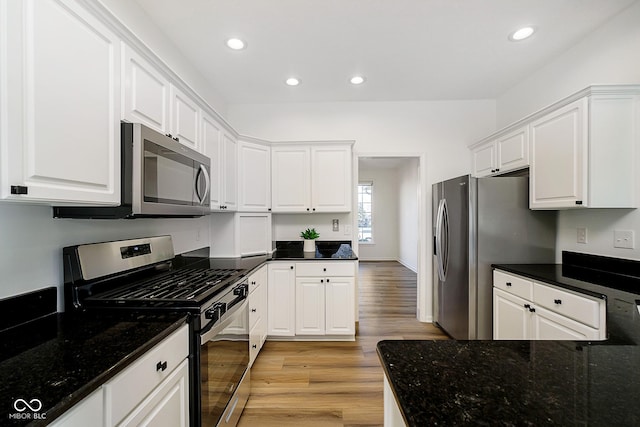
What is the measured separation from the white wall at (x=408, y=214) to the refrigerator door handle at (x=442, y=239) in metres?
3.06

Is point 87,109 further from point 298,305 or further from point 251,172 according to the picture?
point 298,305

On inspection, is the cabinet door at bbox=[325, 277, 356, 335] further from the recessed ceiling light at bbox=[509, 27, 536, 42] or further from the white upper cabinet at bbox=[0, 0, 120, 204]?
the recessed ceiling light at bbox=[509, 27, 536, 42]

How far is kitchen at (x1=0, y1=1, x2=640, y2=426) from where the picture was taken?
1.25 m

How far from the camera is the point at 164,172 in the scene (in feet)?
5.10

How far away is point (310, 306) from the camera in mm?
2922

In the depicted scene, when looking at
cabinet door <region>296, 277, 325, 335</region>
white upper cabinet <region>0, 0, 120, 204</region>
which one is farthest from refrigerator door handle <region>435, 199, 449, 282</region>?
white upper cabinet <region>0, 0, 120, 204</region>

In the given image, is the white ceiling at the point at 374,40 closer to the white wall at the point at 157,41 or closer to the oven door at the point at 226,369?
the white wall at the point at 157,41

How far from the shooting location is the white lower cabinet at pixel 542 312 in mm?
1606

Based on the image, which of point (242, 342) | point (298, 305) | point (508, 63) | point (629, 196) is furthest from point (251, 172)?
point (629, 196)

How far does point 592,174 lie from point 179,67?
336 cm

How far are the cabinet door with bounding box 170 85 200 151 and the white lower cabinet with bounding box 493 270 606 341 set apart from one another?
9.03 feet

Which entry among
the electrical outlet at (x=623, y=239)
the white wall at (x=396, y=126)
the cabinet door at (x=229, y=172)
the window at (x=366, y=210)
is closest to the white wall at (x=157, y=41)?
the cabinet door at (x=229, y=172)

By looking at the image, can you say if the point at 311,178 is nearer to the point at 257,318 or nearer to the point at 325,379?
the point at 257,318

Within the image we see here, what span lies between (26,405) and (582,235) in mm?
3317
